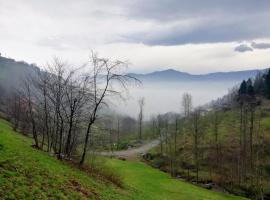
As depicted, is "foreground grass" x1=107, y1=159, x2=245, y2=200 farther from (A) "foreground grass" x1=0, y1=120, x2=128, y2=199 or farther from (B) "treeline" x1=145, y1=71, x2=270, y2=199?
(A) "foreground grass" x1=0, y1=120, x2=128, y2=199

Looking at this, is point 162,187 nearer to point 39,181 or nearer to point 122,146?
point 39,181

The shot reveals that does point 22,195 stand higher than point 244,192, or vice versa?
point 22,195

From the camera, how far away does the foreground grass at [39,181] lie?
19372 mm

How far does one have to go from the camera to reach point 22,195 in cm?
1858

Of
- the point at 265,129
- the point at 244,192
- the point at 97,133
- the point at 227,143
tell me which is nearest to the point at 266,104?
the point at 265,129

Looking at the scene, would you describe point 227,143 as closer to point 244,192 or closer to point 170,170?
point 170,170

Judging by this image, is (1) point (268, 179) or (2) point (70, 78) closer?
(2) point (70, 78)

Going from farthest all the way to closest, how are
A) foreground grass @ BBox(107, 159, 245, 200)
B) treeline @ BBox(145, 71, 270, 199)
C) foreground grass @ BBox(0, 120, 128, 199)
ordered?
treeline @ BBox(145, 71, 270, 199) → foreground grass @ BBox(107, 159, 245, 200) → foreground grass @ BBox(0, 120, 128, 199)

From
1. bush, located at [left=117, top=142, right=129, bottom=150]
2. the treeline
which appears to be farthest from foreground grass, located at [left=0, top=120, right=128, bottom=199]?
bush, located at [left=117, top=142, right=129, bottom=150]

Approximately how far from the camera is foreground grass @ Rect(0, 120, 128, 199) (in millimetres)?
19372

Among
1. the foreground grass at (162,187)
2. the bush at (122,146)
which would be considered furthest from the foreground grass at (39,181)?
the bush at (122,146)

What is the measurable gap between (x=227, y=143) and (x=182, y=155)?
1206cm

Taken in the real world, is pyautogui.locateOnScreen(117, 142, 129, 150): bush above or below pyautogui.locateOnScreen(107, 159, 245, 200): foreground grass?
below

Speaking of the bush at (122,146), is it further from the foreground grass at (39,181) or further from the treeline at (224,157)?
the foreground grass at (39,181)
